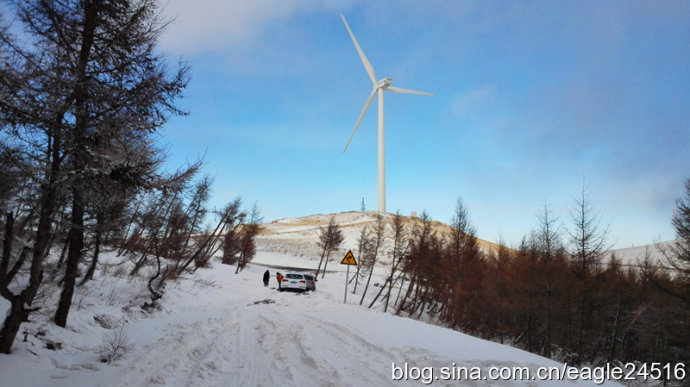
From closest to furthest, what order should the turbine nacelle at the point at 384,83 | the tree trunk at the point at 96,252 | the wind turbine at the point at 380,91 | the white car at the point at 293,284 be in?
1. the tree trunk at the point at 96,252
2. the white car at the point at 293,284
3. the wind turbine at the point at 380,91
4. the turbine nacelle at the point at 384,83

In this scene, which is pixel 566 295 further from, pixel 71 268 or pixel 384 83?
pixel 384 83

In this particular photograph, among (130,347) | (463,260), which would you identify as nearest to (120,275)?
(130,347)

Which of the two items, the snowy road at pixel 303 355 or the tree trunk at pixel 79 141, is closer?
the snowy road at pixel 303 355

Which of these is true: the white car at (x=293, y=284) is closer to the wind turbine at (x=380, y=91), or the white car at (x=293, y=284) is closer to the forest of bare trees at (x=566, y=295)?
the forest of bare trees at (x=566, y=295)

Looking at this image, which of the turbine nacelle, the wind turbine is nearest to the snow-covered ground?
the wind turbine

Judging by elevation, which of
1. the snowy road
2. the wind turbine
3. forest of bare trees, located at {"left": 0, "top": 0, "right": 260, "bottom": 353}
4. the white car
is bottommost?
the white car

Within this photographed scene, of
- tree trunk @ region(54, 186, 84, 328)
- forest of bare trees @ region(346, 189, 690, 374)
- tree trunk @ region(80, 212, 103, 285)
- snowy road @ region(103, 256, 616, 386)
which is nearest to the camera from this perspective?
snowy road @ region(103, 256, 616, 386)

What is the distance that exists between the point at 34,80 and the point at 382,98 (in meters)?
57.2

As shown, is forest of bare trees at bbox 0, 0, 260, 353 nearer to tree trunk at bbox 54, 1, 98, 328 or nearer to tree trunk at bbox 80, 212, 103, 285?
tree trunk at bbox 54, 1, 98, 328

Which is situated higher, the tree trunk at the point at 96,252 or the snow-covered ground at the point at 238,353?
the tree trunk at the point at 96,252

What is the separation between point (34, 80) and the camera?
17.6ft

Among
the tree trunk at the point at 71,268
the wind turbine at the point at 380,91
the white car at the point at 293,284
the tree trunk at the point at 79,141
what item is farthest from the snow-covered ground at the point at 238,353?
the wind turbine at the point at 380,91

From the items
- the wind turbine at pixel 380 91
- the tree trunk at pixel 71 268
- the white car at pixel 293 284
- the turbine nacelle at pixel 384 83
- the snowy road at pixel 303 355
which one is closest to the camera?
the snowy road at pixel 303 355

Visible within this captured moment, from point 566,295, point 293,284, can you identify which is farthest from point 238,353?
point 566,295
